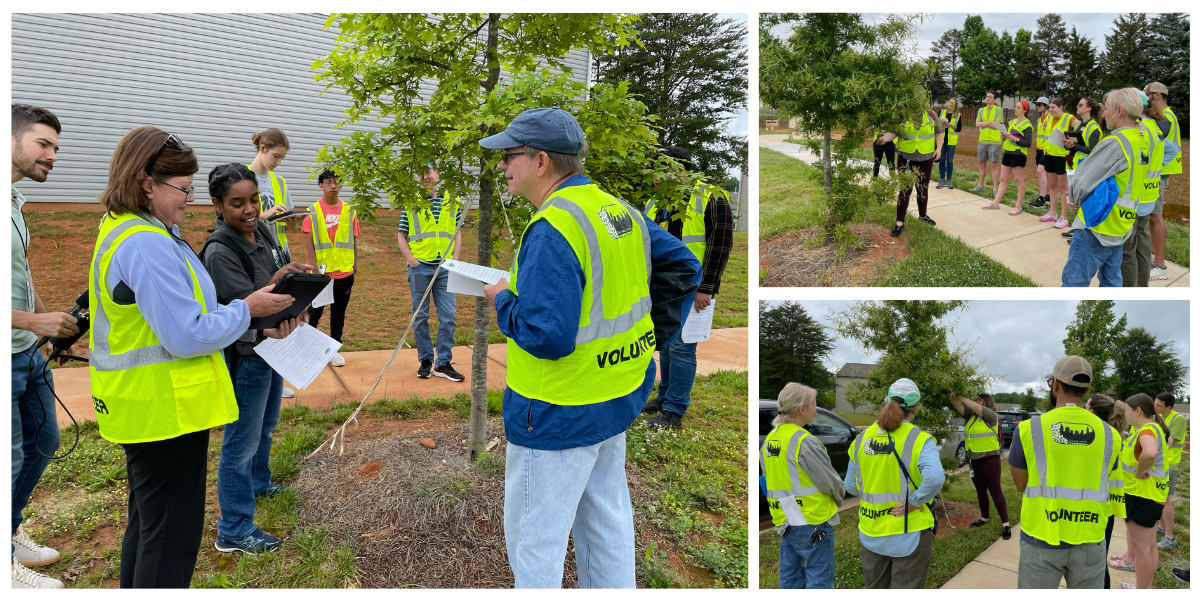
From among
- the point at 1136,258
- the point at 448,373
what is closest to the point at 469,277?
the point at 448,373

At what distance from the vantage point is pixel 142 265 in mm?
2125

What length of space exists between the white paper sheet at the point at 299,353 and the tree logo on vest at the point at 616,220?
1308mm

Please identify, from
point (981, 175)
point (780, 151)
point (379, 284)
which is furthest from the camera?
point (379, 284)

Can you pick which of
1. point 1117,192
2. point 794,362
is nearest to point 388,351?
point 794,362

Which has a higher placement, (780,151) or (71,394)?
(780,151)

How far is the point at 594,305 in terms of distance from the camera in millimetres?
2109

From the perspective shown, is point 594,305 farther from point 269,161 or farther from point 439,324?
point 439,324

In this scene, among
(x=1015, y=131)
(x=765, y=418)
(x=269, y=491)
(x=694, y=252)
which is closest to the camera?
(x=269, y=491)

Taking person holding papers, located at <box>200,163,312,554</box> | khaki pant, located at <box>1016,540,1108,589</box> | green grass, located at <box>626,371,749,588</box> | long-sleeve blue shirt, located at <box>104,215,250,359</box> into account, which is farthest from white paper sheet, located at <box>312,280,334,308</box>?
khaki pant, located at <box>1016,540,1108,589</box>

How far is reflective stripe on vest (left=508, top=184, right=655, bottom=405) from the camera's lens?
81.7 inches

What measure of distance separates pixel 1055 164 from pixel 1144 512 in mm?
3377

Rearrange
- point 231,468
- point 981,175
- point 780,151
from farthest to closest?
point 981,175
point 780,151
point 231,468

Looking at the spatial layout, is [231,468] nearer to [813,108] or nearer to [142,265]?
[142,265]

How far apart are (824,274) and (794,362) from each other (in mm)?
592
